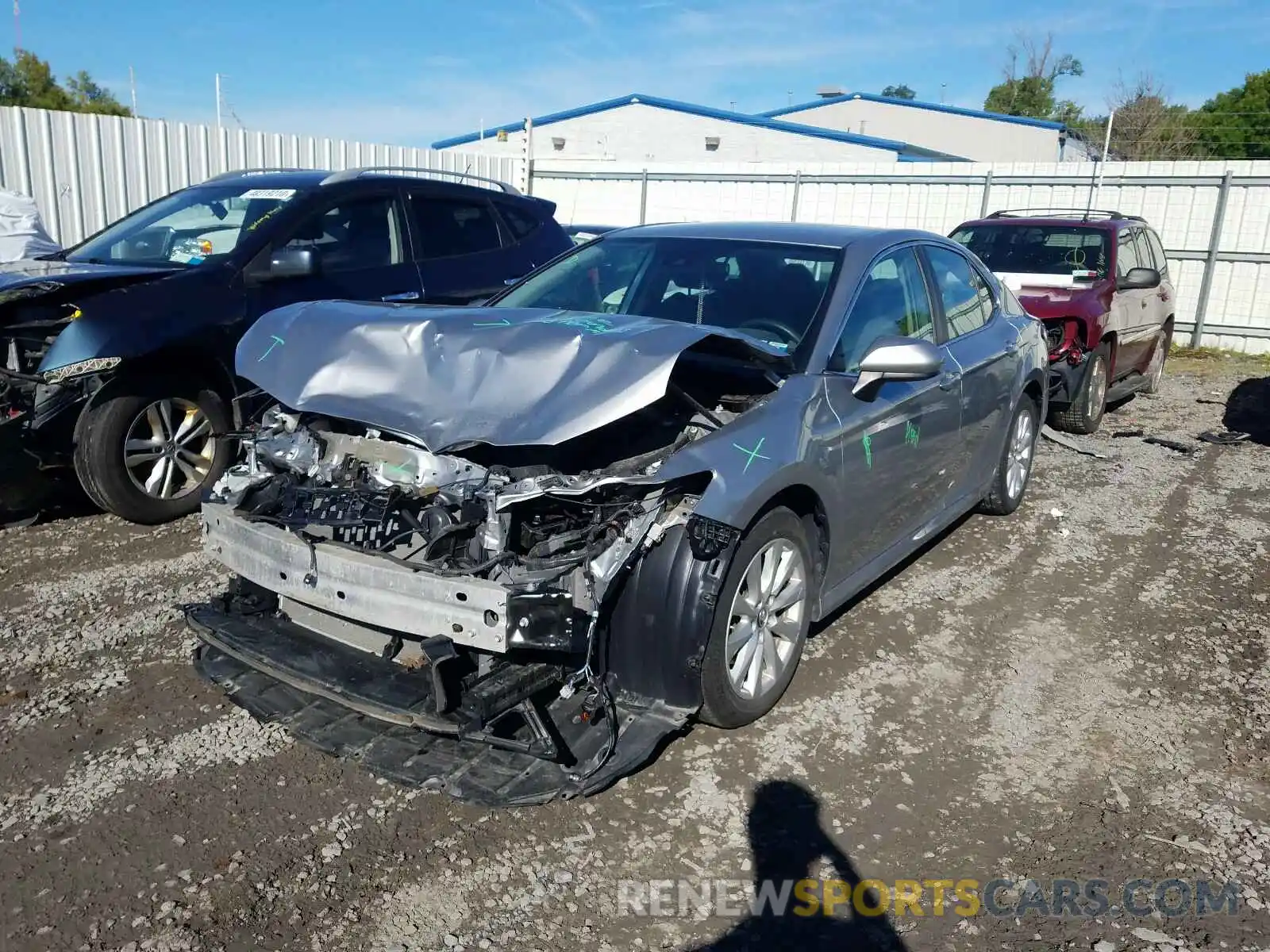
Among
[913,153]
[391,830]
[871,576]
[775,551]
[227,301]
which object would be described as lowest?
[391,830]

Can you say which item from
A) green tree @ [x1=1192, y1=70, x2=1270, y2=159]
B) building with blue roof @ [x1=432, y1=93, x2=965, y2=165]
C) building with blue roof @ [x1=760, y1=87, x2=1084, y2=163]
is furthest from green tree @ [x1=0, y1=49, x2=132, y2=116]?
green tree @ [x1=1192, y1=70, x2=1270, y2=159]

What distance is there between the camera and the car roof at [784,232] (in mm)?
4355

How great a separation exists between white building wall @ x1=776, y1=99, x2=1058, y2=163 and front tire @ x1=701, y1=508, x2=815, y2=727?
32.0m

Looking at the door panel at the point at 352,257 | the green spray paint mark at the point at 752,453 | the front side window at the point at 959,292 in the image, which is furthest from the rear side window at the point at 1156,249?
the green spray paint mark at the point at 752,453

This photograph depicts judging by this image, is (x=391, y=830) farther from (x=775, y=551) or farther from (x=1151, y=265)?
(x=1151, y=265)

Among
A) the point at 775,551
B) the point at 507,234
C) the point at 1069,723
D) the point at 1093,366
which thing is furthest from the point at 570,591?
the point at 1093,366

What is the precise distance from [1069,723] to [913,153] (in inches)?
1046

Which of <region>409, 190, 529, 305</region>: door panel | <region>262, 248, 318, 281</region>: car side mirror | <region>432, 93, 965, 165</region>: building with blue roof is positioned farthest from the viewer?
<region>432, 93, 965, 165</region>: building with blue roof

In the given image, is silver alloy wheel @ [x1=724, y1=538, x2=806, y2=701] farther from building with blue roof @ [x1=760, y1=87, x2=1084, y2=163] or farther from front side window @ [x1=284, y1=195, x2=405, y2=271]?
building with blue roof @ [x1=760, y1=87, x2=1084, y2=163]

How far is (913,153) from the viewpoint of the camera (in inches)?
1081

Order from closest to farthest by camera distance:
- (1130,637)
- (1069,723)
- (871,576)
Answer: (1069,723) → (871,576) → (1130,637)

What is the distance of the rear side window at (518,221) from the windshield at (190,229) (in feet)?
5.63

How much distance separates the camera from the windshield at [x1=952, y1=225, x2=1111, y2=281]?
29.0ft

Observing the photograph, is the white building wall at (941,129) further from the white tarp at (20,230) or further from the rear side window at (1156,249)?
the white tarp at (20,230)
